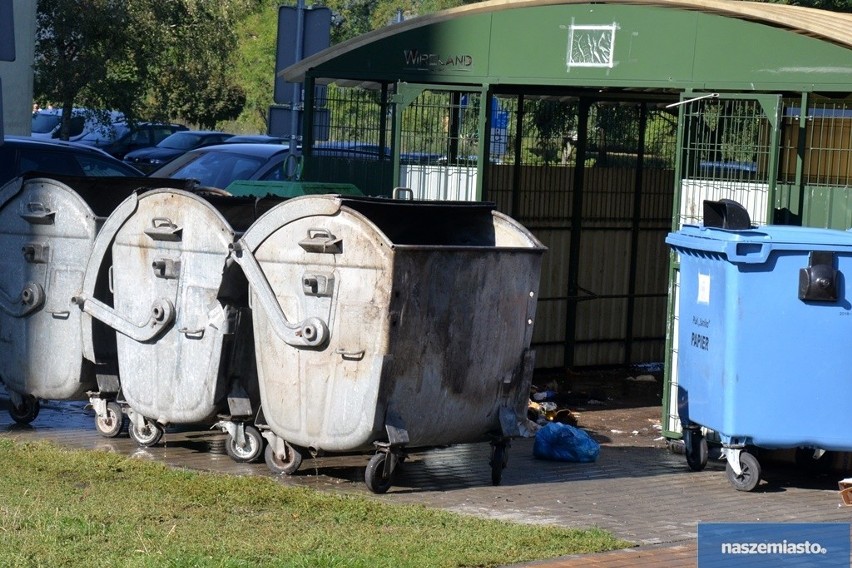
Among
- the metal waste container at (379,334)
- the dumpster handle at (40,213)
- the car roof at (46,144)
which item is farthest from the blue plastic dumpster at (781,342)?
the car roof at (46,144)

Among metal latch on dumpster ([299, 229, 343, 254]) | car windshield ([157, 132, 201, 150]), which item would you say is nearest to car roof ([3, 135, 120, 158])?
metal latch on dumpster ([299, 229, 343, 254])

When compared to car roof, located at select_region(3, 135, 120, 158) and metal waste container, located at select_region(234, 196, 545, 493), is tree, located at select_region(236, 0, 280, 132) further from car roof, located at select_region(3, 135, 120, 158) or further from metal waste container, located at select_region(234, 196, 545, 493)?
metal waste container, located at select_region(234, 196, 545, 493)

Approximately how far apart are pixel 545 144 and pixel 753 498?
17.5 ft

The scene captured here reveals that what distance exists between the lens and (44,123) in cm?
3244

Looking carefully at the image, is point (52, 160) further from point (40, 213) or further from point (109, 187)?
point (40, 213)

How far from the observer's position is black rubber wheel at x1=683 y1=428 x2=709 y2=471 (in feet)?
29.0

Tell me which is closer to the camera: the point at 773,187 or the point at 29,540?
the point at 29,540

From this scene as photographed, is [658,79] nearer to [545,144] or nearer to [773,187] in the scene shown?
[773,187]

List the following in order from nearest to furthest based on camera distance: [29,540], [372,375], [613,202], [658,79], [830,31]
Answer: [29,540]
[372,375]
[830,31]
[658,79]
[613,202]

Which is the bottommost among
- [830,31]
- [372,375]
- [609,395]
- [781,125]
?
[609,395]

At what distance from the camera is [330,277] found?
7617 millimetres

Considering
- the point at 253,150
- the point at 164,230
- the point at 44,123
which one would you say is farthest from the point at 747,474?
the point at 44,123

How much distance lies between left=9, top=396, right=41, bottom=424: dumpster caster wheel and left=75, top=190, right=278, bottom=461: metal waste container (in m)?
0.92

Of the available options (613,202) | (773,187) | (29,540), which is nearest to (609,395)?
(613,202)
